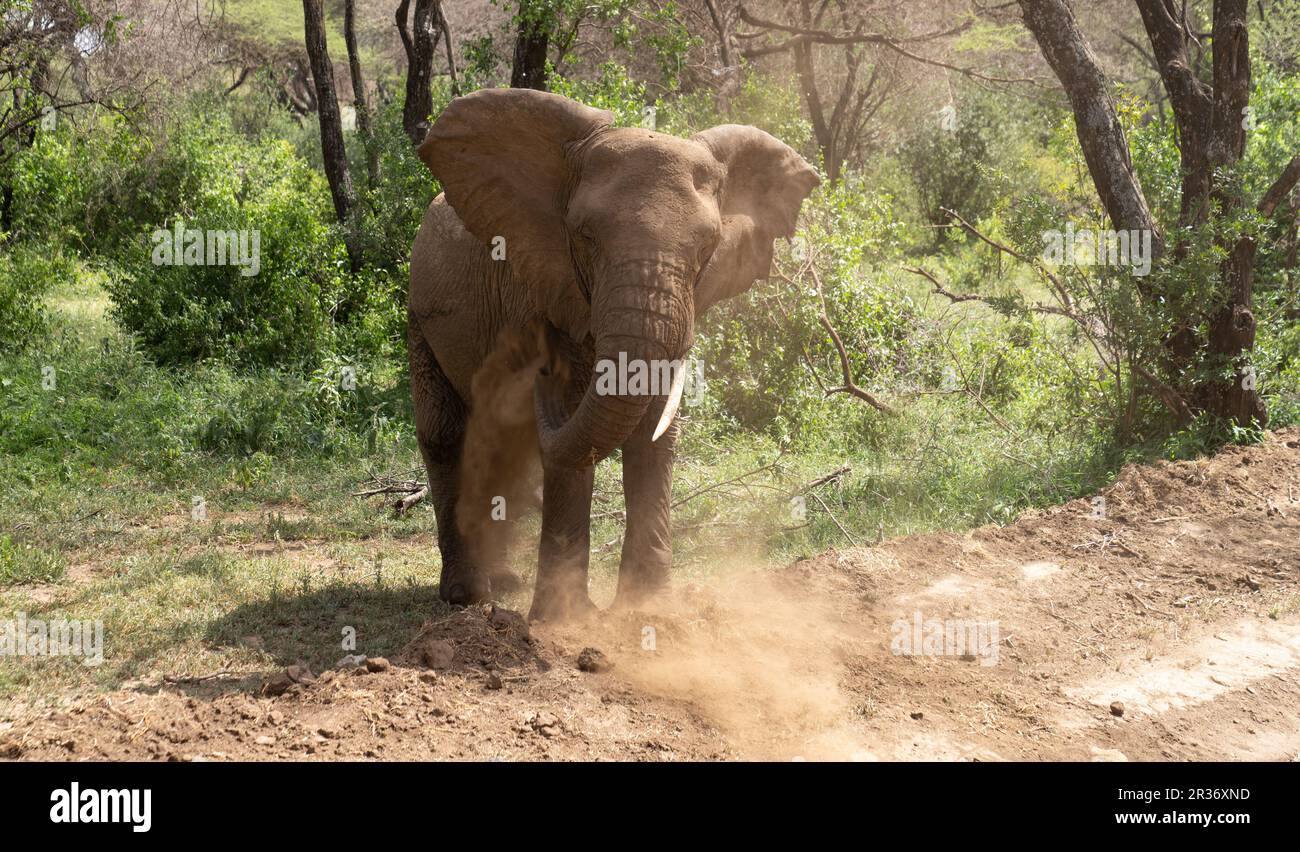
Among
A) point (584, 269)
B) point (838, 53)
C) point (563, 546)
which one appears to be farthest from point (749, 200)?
point (838, 53)

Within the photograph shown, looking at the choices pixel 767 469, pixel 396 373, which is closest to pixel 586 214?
pixel 767 469

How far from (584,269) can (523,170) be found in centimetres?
79

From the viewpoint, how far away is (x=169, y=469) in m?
10.4

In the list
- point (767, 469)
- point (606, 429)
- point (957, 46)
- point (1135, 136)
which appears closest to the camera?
point (606, 429)

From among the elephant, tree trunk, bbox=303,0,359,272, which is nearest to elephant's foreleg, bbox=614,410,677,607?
the elephant

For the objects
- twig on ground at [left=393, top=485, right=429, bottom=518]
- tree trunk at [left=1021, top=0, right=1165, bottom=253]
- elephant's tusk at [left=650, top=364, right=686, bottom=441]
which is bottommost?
twig on ground at [left=393, top=485, right=429, bottom=518]

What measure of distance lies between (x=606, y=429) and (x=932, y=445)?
5210 millimetres

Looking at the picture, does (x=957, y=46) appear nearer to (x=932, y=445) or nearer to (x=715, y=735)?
(x=932, y=445)

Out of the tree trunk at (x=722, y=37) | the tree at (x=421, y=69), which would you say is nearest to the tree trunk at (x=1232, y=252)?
the tree trunk at (x=722, y=37)

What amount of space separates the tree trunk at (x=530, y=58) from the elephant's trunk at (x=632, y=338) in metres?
7.58

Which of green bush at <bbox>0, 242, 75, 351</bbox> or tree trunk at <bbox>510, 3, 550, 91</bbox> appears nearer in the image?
tree trunk at <bbox>510, 3, 550, 91</bbox>

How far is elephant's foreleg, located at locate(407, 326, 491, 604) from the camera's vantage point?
25.6 feet

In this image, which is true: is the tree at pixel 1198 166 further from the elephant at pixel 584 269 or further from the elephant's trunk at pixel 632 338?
the elephant's trunk at pixel 632 338

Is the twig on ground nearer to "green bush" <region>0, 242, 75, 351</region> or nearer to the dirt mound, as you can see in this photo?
the dirt mound
